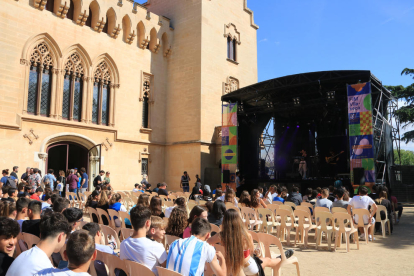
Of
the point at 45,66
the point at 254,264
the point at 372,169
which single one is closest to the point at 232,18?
the point at 45,66

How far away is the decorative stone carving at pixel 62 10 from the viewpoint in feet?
48.8

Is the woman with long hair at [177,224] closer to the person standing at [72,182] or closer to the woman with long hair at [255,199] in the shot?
the woman with long hair at [255,199]

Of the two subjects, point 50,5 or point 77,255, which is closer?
point 77,255

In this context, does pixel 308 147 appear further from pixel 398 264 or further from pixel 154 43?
pixel 398 264

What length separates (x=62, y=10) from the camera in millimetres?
14961

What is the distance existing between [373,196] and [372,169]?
4374mm

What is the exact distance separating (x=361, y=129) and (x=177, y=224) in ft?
37.5

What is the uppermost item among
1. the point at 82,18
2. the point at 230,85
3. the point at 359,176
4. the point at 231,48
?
the point at 231,48

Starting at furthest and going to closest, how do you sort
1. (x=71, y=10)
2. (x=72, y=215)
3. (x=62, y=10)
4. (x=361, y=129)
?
(x=71, y=10) < (x=62, y=10) < (x=361, y=129) < (x=72, y=215)

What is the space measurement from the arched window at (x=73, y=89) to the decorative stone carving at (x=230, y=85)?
871 cm

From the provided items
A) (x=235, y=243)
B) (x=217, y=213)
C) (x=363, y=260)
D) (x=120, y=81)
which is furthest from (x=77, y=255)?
(x=120, y=81)

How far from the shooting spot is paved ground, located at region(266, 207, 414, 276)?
200 inches

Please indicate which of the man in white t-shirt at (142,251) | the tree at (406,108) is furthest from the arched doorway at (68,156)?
the tree at (406,108)

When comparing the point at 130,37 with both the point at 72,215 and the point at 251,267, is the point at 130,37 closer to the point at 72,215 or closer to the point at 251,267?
the point at 72,215
